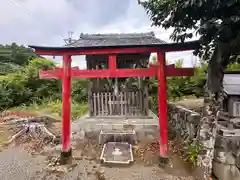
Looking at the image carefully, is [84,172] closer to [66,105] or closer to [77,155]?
[77,155]

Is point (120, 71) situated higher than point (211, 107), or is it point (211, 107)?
point (120, 71)

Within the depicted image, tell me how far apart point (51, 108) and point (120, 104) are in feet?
17.5

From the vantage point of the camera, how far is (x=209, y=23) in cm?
317

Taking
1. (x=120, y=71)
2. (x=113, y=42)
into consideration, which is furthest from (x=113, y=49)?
(x=113, y=42)

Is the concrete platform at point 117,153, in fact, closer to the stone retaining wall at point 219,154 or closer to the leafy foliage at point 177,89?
the stone retaining wall at point 219,154

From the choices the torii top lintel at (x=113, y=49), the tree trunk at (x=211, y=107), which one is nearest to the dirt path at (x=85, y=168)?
the tree trunk at (x=211, y=107)

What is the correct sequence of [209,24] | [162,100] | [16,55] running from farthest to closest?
[16,55]
[162,100]
[209,24]

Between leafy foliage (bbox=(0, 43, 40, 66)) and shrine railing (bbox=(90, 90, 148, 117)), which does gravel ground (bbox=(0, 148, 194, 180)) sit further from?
leafy foliage (bbox=(0, 43, 40, 66))

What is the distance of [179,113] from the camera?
6570mm

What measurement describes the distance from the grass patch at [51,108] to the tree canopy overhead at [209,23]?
755 centimetres

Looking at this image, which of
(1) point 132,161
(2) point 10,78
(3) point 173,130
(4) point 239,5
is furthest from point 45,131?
(2) point 10,78

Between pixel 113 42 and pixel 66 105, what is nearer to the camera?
pixel 66 105

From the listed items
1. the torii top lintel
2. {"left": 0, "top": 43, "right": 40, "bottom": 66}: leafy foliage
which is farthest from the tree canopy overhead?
{"left": 0, "top": 43, "right": 40, "bottom": 66}: leafy foliage

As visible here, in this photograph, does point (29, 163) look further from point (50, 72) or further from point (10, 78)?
point (10, 78)
